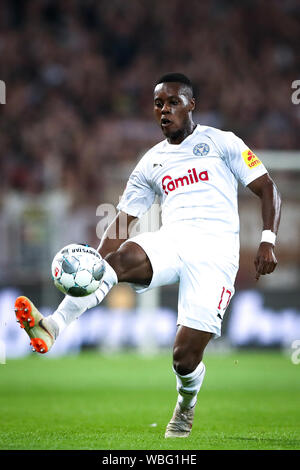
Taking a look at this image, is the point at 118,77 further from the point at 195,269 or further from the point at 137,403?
the point at 195,269

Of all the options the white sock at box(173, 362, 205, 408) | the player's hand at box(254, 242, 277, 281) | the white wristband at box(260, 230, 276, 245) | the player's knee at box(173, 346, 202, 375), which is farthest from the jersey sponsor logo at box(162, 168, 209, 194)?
the white sock at box(173, 362, 205, 408)

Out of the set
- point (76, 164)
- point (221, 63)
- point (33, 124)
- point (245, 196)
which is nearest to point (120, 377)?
point (245, 196)

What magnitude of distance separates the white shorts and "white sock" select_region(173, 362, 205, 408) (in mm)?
293

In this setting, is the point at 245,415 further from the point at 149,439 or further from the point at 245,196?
the point at 245,196

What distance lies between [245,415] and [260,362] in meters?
6.46

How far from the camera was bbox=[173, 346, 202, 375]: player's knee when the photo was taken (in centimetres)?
549

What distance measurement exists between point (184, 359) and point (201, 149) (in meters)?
1.39

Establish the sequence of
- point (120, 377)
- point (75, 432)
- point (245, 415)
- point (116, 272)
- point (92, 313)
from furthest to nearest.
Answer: point (92, 313) → point (120, 377) → point (245, 415) → point (75, 432) → point (116, 272)

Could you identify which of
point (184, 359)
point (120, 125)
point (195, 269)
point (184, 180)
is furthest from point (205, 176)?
point (120, 125)

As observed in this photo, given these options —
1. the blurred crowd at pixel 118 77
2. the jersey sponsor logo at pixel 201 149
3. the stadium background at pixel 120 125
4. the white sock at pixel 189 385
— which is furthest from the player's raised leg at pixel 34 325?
the blurred crowd at pixel 118 77

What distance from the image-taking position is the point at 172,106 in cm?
570

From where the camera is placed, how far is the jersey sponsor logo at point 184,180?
224 inches

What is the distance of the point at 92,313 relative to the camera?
14.6 metres

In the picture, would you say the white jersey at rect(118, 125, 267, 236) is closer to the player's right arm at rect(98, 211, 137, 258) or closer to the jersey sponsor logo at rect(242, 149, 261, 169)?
the jersey sponsor logo at rect(242, 149, 261, 169)
